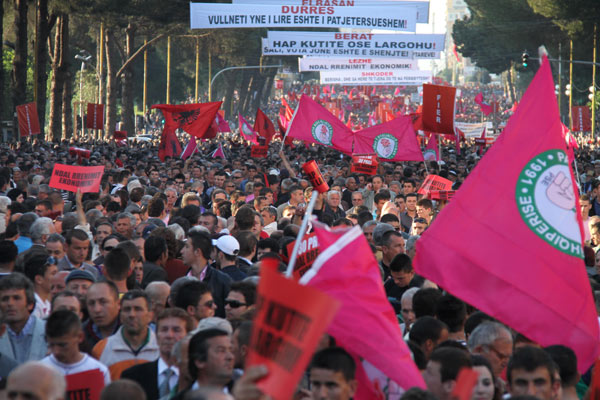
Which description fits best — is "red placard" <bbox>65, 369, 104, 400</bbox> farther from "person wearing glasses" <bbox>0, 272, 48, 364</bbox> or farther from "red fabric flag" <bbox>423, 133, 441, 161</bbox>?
"red fabric flag" <bbox>423, 133, 441, 161</bbox>

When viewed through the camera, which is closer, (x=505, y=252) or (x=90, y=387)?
(x=90, y=387)

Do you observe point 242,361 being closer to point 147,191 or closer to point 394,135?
point 147,191

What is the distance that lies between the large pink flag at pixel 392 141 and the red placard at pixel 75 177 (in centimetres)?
690

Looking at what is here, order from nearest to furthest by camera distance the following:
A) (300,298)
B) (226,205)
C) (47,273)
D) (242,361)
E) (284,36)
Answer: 1. (300,298)
2. (242,361)
3. (47,273)
4. (226,205)
5. (284,36)

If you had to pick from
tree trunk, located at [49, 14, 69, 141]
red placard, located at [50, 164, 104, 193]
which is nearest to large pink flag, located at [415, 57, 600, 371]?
red placard, located at [50, 164, 104, 193]

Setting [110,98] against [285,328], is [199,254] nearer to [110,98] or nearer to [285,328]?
[285,328]

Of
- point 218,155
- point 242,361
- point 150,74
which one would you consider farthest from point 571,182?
point 150,74

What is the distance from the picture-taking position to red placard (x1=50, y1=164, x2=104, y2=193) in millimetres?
12008

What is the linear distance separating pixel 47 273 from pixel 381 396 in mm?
3001

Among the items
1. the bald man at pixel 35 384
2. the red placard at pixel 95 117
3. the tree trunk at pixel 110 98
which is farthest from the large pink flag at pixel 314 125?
the tree trunk at pixel 110 98

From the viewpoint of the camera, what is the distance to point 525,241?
541cm

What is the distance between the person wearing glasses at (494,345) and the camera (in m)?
5.61

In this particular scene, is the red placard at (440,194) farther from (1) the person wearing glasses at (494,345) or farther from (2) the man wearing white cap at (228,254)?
(1) the person wearing glasses at (494,345)

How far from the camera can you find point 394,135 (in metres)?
18.2
